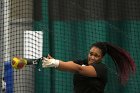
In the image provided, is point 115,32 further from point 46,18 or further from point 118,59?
point 118,59

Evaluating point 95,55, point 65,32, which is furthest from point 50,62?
point 65,32

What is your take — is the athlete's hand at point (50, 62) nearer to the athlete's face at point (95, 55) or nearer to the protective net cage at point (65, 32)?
the athlete's face at point (95, 55)

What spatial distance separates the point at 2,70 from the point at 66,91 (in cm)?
75

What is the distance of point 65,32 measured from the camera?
5.08 meters

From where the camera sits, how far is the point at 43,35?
16.5ft

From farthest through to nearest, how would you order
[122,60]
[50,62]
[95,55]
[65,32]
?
[65,32] → [122,60] → [95,55] → [50,62]

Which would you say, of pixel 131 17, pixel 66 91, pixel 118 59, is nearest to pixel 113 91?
pixel 66 91

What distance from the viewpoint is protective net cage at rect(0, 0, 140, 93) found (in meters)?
5.03

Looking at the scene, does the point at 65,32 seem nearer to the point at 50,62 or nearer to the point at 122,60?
the point at 122,60

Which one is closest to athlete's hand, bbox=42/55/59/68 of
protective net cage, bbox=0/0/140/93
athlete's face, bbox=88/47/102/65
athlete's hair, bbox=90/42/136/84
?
athlete's face, bbox=88/47/102/65

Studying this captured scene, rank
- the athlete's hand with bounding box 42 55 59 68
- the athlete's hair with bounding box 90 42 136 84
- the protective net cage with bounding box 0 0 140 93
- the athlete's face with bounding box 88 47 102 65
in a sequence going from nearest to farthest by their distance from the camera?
the athlete's hand with bounding box 42 55 59 68, the athlete's face with bounding box 88 47 102 65, the athlete's hair with bounding box 90 42 136 84, the protective net cage with bounding box 0 0 140 93

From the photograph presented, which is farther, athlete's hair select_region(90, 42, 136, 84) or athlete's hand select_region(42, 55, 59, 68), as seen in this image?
athlete's hair select_region(90, 42, 136, 84)

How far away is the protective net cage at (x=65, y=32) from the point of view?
5.03 m

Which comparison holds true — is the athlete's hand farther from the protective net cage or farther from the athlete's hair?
the protective net cage
